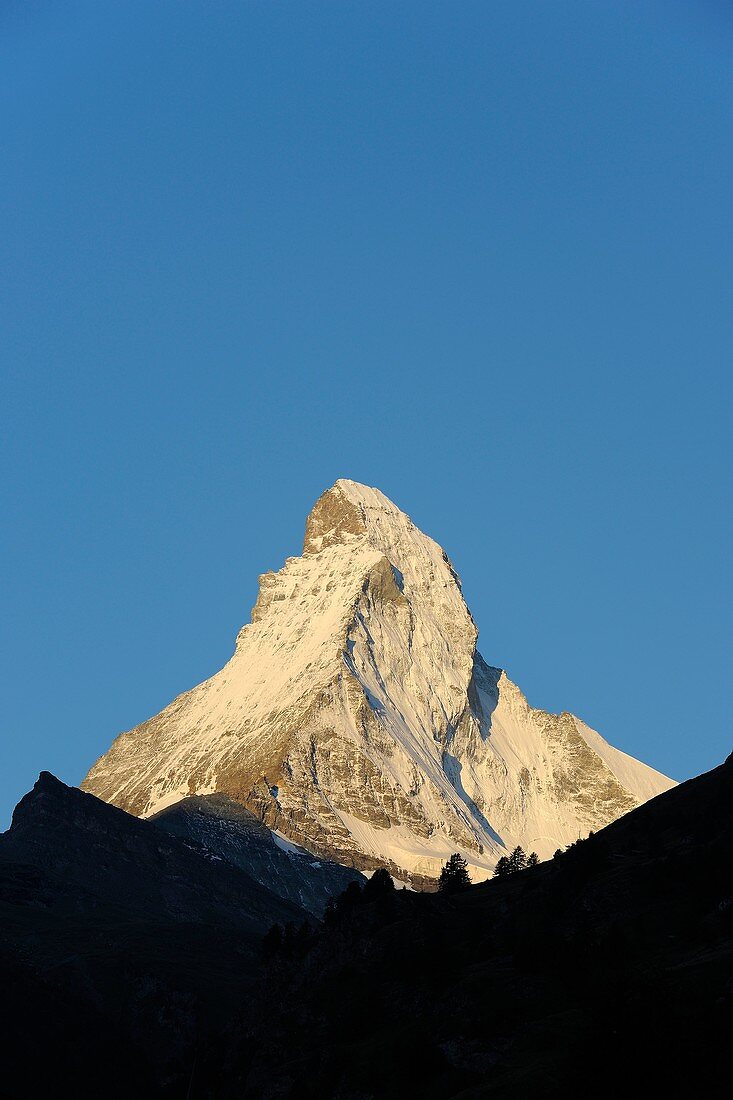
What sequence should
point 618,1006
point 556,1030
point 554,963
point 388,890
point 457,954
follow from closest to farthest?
1. point 618,1006
2. point 556,1030
3. point 554,963
4. point 457,954
5. point 388,890

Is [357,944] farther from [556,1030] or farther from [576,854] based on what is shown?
[556,1030]

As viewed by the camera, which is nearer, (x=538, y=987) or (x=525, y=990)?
(x=538, y=987)

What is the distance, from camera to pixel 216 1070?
17412cm

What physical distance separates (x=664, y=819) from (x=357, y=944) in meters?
43.3

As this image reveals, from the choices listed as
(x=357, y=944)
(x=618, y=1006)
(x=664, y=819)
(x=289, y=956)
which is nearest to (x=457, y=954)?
(x=357, y=944)

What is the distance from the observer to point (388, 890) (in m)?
200

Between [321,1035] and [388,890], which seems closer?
[321,1035]

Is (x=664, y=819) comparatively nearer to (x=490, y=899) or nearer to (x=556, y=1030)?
(x=490, y=899)

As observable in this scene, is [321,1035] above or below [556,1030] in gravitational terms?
above

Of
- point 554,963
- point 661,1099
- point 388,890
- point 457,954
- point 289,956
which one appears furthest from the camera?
point 388,890

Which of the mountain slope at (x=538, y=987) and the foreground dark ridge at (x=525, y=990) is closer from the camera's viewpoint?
the mountain slope at (x=538, y=987)

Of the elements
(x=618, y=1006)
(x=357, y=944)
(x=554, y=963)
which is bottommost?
(x=618, y=1006)

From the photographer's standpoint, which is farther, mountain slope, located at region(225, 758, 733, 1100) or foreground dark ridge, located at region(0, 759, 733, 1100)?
foreground dark ridge, located at region(0, 759, 733, 1100)

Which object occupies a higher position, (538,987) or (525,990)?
(525,990)
